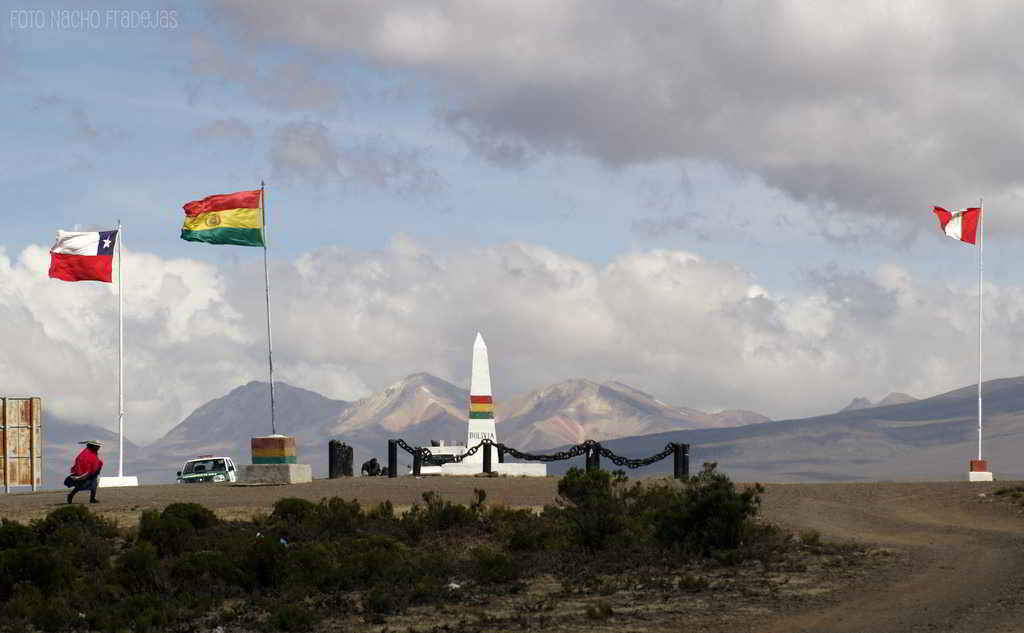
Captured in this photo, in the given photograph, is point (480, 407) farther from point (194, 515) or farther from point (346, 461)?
point (194, 515)

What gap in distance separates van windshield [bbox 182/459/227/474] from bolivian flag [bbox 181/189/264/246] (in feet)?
42.7

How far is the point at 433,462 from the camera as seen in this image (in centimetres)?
5581

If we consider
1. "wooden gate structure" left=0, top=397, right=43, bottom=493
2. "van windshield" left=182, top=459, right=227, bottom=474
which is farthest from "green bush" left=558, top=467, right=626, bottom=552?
"van windshield" left=182, top=459, right=227, bottom=474

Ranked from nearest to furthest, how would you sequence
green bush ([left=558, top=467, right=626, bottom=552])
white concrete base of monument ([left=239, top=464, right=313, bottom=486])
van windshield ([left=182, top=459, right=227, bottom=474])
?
1. green bush ([left=558, top=467, right=626, bottom=552])
2. white concrete base of monument ([left=239, top=464, right=313, bottom=486])
3. van windshield ([left=182, top=459, right=227, bottom=474])

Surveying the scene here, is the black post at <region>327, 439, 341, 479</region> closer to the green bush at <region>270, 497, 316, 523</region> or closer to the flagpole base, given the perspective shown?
the green bush at <region>270, 497, 316, 523</region>

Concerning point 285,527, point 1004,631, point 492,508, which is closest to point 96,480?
point 285,527

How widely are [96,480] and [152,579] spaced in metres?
10.9

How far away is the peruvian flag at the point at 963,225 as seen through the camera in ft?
159

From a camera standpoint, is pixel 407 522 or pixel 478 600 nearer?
pixel 478 600

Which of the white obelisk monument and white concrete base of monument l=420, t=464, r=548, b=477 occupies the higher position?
the white obelisk monument

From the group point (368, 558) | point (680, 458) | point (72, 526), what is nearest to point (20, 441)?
point (72, 526)

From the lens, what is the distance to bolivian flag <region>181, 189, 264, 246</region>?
43781mm

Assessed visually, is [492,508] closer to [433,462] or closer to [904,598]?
[904,598]

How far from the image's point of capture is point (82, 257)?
4806 centimetres
